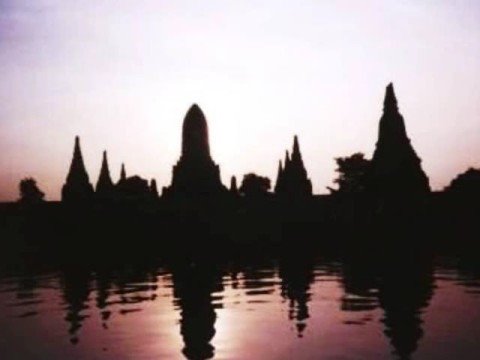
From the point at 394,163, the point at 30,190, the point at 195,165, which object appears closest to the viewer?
the point at 394,163

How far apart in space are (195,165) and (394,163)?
82.8 feet

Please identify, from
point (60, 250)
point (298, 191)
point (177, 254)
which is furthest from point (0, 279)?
point (298, 191)

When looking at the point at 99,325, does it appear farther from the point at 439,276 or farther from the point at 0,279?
the point at 0,279

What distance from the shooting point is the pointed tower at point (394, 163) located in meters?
42.8

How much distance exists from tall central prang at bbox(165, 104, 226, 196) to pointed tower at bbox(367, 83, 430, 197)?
21725 millimetres

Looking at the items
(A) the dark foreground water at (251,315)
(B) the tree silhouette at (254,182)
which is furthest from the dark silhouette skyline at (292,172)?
(B) the tree silhouette at (254,182)

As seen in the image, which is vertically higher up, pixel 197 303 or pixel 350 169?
pixel 350 169

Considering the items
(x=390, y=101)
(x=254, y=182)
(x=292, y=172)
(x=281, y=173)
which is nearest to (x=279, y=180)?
(x=281, y=173)

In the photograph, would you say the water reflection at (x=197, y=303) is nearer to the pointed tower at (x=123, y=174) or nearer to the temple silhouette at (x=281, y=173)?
the temple silhouette at (x=281, y=173)

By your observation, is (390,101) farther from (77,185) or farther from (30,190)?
(30,190)

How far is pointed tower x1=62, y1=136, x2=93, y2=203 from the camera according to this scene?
6362cm

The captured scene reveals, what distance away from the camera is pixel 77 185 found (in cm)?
6438

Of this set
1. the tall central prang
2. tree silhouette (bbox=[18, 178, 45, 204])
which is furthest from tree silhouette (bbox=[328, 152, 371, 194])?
tree silhouette (bbox=[18, 178, 45, 204])

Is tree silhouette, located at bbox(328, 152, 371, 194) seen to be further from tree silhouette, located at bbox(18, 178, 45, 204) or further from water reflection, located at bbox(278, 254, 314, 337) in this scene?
tree silhouette, located at bbox(18, 178, 45, 204)
